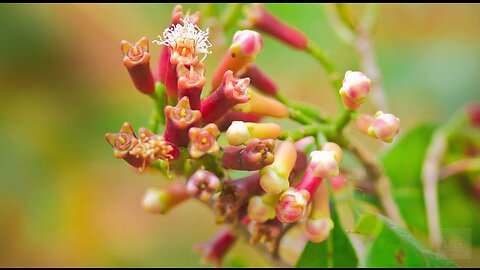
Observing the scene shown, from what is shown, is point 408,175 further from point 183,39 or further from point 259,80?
point 183,39

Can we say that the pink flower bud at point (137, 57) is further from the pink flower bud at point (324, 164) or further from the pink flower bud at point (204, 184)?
the pink flower bud at point (324, 164)

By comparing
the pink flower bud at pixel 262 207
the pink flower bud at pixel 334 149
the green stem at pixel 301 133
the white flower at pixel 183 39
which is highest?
the white flower at pixel 183 39

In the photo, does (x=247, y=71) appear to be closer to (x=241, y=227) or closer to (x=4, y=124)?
Answer: (x=241, y=227)

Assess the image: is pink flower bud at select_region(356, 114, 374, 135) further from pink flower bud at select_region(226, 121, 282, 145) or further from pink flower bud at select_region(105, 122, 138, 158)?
pink flower bud at select_region(105, 122, 138, 158)

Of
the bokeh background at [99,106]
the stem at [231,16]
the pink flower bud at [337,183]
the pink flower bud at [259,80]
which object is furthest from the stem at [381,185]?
the bokeh background at [99,106]

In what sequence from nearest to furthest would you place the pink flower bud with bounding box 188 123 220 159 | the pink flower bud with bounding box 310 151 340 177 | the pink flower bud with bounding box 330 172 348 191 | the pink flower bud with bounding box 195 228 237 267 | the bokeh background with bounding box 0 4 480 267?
the pink flower bud with bounding box 188 123 220 159 < the pink flower bud with bounding box 310 151 340 177 < the pink flower bud with bounding box 330 172 348 191 < the pink flower bud with bounding box 195 228 237 267 < the bokeh background with bounding box 0 4 480 267

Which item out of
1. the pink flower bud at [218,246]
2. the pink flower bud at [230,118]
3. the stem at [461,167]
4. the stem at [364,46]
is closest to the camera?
the pink flower bud at [230,118]

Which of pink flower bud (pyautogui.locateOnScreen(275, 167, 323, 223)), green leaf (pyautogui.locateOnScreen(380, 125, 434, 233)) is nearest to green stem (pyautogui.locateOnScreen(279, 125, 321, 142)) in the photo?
pink flower bud (pyautogui.locateOnScreen(275, 167, 323, 223))

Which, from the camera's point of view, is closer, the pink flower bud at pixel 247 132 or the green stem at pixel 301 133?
the pink flower bud at pixel 247 132

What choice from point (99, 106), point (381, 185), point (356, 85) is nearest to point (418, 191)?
point (381, 185)
